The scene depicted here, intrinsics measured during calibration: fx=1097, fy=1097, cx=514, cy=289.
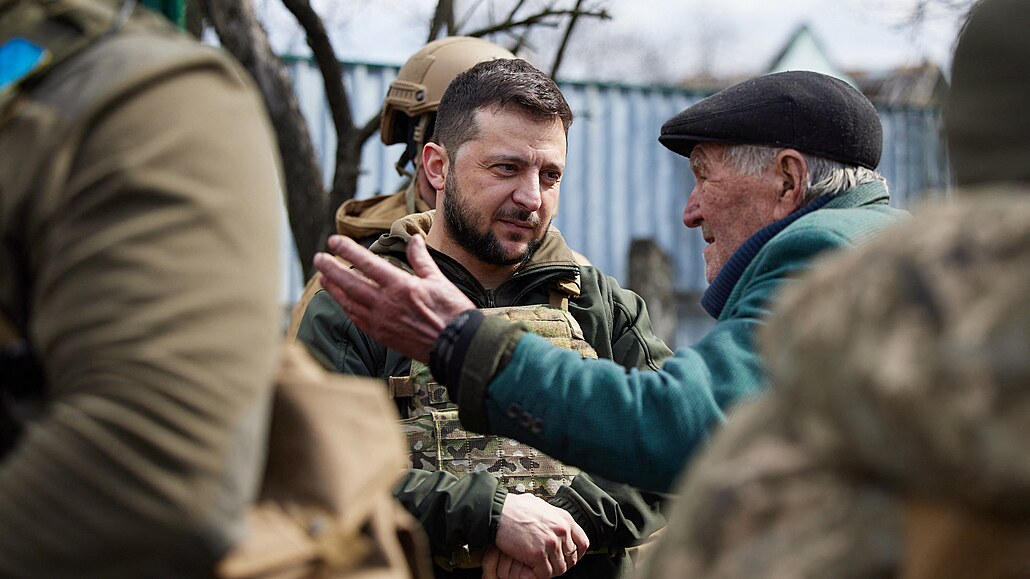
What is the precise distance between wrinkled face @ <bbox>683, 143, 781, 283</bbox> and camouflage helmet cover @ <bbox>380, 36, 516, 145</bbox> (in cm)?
166

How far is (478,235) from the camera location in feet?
10.6

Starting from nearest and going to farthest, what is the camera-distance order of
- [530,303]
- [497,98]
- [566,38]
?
[530,303]
[497,98]
[566,38]

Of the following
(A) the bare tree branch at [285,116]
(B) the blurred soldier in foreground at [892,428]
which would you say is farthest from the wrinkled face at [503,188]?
(B) the blurred soldier in foreground at [892,428]

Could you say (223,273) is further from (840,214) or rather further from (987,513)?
(840,214)

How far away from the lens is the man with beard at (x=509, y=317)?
2.85 m

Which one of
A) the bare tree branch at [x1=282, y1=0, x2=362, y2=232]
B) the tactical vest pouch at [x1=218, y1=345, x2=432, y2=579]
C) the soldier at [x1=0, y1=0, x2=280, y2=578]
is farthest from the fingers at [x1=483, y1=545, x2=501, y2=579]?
the bare tree branch at [x1=282, y1=0, x2=362, y2=232]

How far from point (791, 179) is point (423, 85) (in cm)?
203

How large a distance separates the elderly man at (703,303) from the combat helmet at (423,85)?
1.75 m

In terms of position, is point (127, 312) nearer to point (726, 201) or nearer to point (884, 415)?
point (884, 415)

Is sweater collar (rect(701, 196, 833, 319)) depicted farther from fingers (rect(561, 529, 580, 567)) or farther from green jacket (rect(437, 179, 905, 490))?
fingers (rect(561, 529, 580, 567))

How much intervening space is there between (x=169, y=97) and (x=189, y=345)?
0.32m

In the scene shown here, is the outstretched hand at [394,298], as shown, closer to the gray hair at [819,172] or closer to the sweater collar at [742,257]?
the sweater collar at [742,257]

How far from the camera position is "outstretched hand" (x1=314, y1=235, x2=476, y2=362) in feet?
7.57

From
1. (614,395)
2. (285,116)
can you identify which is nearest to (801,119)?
(614,395)
